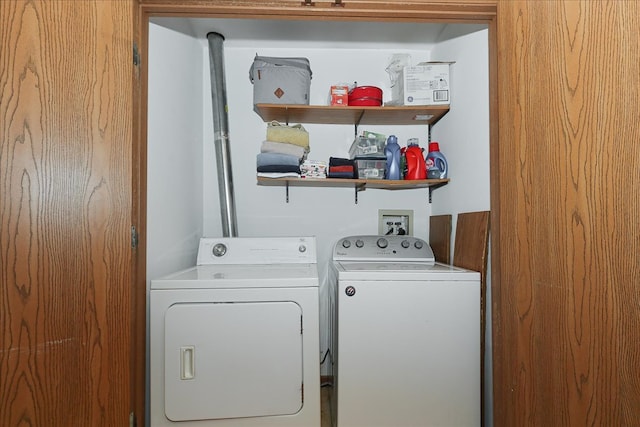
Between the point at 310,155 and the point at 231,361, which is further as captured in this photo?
the point at 310,155

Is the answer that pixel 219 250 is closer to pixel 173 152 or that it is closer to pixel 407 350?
pixel 173 152

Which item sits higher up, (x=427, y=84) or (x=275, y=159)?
(x=427, y=84)

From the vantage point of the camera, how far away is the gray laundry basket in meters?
2.04

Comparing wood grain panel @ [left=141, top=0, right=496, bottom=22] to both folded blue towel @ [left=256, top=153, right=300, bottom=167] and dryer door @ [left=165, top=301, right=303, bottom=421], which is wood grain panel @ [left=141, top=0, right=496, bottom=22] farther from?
dryer door @ [left=165, top=301, right=303, bottom=421]

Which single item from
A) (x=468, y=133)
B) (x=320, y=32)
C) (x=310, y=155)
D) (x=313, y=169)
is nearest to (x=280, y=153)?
(x=313, y=169)

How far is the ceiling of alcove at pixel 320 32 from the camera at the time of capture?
2.03 metres

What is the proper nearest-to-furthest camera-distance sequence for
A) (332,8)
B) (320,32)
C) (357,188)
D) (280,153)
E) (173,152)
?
1. (332,8)
2. (173,152)
3. (280,153)
4. (320,32)
5. (357,188)

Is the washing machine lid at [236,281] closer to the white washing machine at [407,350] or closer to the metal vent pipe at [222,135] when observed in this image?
the white washing machine at [407,350]

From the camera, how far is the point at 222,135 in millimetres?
2197

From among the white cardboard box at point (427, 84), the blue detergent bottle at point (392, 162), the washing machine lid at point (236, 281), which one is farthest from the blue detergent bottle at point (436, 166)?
the washing machine lid at point (236, 281)

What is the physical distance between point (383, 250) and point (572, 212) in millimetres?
1158

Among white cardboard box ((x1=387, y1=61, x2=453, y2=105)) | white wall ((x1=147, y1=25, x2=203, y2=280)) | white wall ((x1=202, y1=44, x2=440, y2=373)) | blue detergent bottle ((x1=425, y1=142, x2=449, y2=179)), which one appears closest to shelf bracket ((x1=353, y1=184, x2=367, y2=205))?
white wall ((x1=202, y1=44, x2=440, y2=373))

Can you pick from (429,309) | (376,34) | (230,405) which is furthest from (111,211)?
(376,34)

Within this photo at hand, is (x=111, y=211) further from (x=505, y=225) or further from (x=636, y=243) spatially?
(x=636, y=243)
